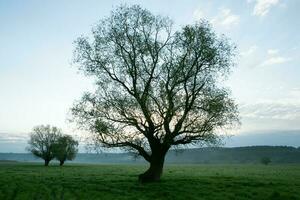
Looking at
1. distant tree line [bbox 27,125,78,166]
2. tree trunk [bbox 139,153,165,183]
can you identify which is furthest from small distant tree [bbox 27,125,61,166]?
tree trunk [bbox 139,153,165,183]

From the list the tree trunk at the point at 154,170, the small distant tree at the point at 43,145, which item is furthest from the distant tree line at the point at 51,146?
the tree trunk at the point at 154,170

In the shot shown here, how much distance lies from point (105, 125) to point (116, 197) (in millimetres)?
11427

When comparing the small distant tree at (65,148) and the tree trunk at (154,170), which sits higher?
the small distant tree at (65,148)

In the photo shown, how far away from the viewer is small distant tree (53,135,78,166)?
11619cm

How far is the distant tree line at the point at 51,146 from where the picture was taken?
116375mm

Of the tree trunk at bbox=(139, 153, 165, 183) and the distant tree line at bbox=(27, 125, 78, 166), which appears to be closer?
the tree trunk at bbox=(139, 153, 165, 183)

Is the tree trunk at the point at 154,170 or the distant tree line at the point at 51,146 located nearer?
the tree trunk at the point at 154,170

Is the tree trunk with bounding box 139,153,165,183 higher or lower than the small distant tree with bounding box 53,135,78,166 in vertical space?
lower

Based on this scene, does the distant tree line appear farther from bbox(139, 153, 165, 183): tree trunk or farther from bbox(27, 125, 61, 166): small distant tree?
bbox(139, 153, 165, 183): tree trunk

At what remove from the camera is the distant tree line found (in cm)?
11638

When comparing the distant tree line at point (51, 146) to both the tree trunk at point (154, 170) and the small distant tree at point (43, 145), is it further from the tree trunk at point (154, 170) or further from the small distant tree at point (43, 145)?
the tree trunk at point (154, 170)

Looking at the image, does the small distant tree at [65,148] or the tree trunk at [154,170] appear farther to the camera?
the small distant tree at [65,148]

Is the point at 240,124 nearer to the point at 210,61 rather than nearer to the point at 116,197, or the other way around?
the point at 210,61

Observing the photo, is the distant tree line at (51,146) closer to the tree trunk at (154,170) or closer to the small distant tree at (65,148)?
the small distant tree at (65,148)
